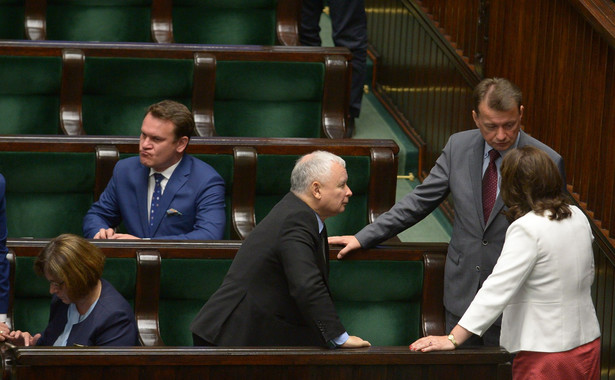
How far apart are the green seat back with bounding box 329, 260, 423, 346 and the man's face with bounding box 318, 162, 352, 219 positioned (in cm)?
43

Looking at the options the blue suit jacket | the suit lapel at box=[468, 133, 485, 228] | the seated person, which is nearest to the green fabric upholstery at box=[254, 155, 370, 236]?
the blue suit jacket

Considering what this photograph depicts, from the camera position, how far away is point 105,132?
3.04 metres

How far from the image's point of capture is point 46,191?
8.77 ft

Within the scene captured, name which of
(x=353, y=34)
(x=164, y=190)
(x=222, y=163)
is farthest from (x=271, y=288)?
(x=353, y=34)

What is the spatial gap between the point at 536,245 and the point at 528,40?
130cm

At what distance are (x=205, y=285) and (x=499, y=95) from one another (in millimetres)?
746

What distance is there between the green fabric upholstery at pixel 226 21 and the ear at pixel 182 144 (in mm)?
1074

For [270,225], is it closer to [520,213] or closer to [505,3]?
[520,213]

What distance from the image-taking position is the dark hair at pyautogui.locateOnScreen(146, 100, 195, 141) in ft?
7.93

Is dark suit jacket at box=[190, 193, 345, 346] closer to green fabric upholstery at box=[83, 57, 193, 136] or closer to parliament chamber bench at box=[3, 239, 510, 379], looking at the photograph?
parliament chamber bench at box=[3, 239, 510, 379]

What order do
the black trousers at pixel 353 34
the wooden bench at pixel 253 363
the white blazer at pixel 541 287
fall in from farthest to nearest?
the black trousers at pixel 353 34
the white blazer at pixel 541 287
the wooden bench at pixel 253 363

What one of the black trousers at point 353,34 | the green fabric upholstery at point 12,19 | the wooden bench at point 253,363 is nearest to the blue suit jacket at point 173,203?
the wooden bench at point 253,363

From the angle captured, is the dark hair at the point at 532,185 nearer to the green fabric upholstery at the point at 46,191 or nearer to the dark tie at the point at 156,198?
the dark tie at the point at 156,198

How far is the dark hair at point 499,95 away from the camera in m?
1.99
